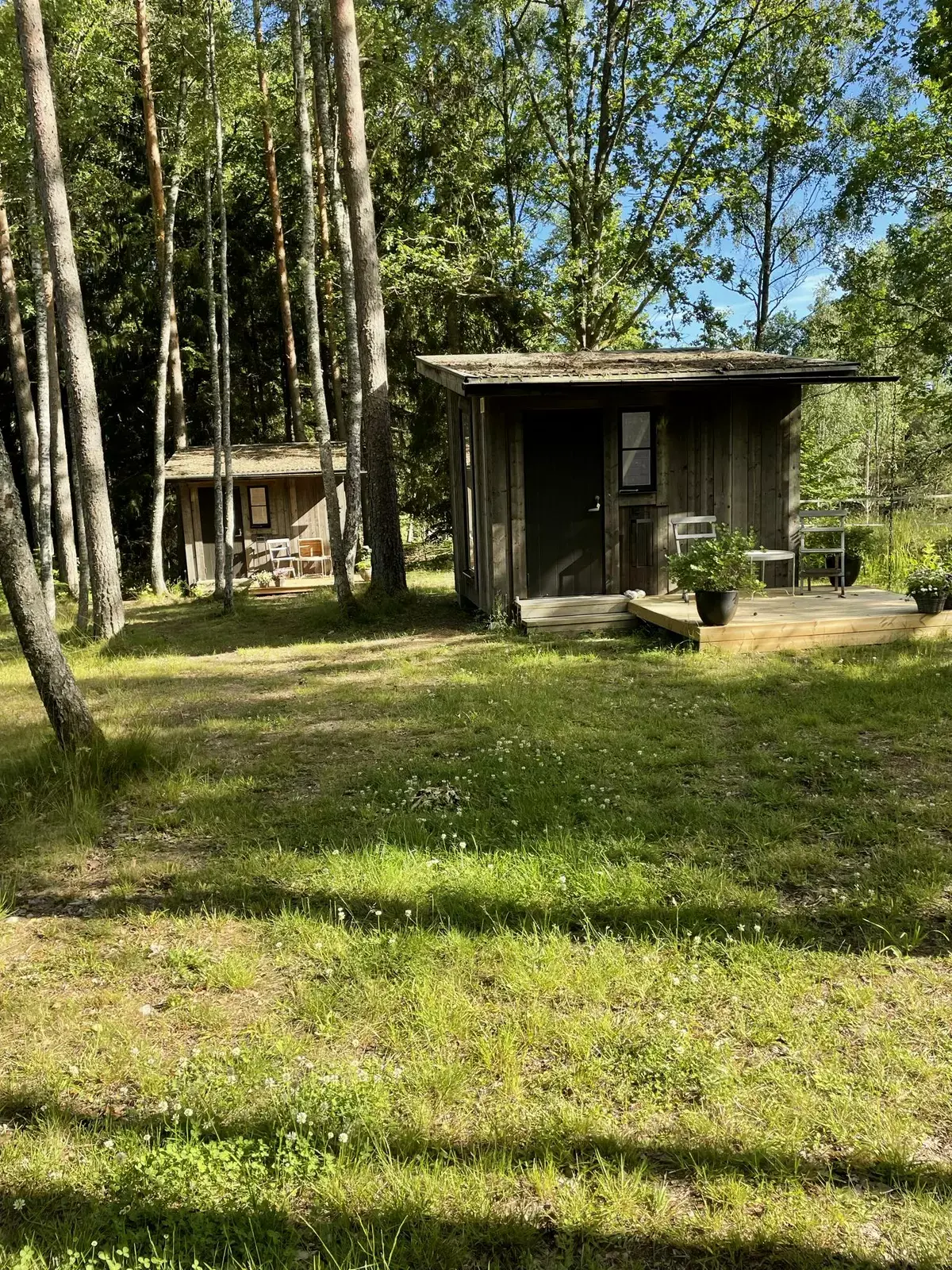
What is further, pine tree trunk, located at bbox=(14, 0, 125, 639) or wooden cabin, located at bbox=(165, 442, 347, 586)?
wooden cabin, located at bbox=(165, 442, 347, 586)

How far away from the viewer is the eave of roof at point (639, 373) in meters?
9.30

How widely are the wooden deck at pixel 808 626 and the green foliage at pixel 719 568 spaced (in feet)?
1.27

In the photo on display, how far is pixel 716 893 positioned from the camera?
356cm

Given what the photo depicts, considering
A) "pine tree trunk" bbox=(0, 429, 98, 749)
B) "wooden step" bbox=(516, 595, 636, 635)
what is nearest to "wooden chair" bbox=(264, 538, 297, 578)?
"wooden step" bbox=(516, 595, 636, 635)

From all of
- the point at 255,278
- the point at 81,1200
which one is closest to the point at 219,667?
the point at 81,1200

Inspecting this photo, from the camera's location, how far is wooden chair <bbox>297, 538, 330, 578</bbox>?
19766 millimetres

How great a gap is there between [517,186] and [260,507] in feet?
34.6

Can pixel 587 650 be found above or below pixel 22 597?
below

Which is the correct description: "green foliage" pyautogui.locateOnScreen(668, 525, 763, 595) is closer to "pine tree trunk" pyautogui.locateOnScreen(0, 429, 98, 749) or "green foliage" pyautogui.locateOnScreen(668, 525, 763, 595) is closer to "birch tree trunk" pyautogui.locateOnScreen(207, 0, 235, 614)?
"pine tree trunk" pyautogui.locateOnScreen(0, 429, 98, 749)

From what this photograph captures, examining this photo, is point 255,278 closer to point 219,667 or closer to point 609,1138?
point 219,667

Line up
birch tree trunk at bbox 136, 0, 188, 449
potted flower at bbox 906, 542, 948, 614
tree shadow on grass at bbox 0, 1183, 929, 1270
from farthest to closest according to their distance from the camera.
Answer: birch tree trunk at bbox 136, 0, 188, 449 < potted flower at bbox 906, 542, 948, 614 < tree shadow on grass at bbox 0, 1183, 929, 1270

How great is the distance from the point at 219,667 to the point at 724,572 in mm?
5345

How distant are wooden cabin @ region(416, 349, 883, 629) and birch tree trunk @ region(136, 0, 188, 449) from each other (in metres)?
10.4

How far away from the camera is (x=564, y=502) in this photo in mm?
10531
